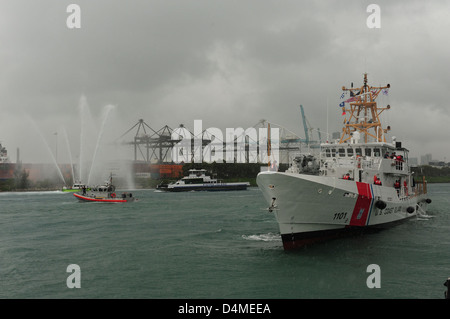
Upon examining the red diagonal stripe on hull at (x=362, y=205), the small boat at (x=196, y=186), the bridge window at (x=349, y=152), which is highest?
the bridge window at (x=349, y=152)

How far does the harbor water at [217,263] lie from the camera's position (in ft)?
49.2

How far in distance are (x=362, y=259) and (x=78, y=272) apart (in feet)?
45.1

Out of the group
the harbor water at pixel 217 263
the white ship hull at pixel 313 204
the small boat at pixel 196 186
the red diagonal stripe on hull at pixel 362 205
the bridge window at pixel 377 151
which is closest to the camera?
the harbor water at pixel 217 263

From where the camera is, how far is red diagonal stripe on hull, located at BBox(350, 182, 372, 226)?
2230cm

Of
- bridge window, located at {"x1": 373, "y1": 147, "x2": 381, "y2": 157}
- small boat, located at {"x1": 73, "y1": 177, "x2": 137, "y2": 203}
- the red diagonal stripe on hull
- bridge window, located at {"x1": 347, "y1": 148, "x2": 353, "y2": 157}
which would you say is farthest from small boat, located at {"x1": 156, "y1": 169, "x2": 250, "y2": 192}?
the red diagonal stripe on hull

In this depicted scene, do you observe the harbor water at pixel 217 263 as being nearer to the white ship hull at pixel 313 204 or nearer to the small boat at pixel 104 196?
the white ship hull at pixel 313 204

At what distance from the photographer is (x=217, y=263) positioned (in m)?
19.1

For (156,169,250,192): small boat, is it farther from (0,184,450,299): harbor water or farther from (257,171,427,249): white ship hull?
(257,171,427,249): white ship hull

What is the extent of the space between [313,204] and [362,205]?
13.9ft

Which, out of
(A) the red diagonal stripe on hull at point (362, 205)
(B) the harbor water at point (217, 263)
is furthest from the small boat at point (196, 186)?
(A) the red diagonal stripe on hull at point (362, 205)

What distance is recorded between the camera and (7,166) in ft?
383

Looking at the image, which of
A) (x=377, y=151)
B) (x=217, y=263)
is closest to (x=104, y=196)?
(x=377, y=151)

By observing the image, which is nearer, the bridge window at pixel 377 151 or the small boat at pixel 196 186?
the bridge window at pixel 377 151
